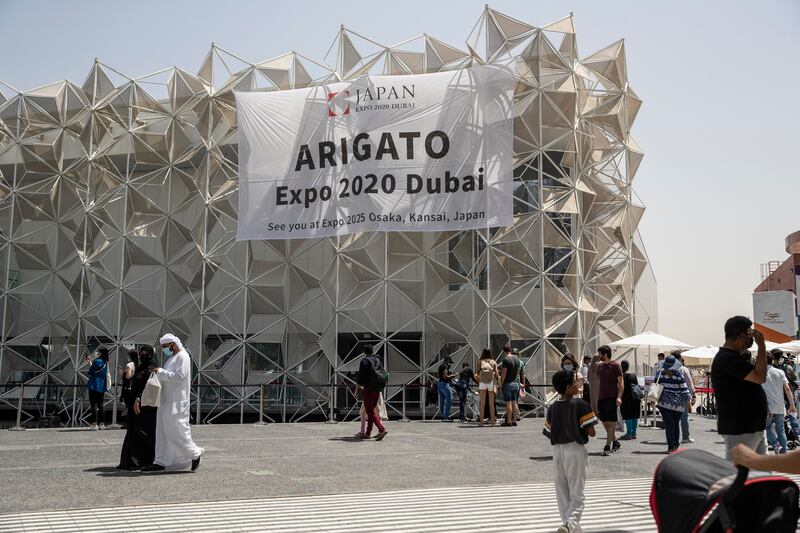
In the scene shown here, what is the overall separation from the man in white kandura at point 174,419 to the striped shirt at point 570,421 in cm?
511

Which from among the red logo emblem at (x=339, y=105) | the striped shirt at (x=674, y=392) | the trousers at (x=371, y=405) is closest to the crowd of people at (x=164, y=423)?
the trousers at (x=371, y=405)

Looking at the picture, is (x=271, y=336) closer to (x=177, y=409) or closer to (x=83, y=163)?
(x=83, y=163)

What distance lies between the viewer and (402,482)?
9.12 meters

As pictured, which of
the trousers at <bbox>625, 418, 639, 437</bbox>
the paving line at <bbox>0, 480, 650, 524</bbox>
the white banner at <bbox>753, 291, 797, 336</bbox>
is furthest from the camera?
the white banner at <bbox>753, 291, 797, 336</bbox>

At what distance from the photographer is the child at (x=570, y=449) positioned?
6.39 m

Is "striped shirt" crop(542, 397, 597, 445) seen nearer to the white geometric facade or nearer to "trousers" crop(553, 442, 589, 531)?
"trousers" crop(553, 442, 589, 531)

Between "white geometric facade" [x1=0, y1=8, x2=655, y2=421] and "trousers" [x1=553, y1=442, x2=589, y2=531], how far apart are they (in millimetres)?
14707

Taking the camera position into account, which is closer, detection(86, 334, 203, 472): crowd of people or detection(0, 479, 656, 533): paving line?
detection(0, 479, 656, 533): paving line

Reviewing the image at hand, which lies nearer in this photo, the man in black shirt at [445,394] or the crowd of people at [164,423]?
the crowd of people at [164,423]

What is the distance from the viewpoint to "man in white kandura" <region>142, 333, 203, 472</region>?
10055 mm

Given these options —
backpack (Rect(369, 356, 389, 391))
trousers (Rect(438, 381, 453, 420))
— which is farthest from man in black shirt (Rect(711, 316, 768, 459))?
trousers (Rect(438, 381, 453, 420))

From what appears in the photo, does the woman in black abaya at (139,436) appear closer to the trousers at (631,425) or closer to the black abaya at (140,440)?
the black abaya at (140,440)

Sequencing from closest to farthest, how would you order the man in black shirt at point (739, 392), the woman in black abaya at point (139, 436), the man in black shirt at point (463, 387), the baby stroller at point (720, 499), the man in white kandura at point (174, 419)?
the baby stroller at point (720, 499)
the man in black shirt at point (739, 392)
the man in white kandura at point (174, 419)
the woman in black abaya at point (139, 436)
the man in black shirt at point (463, 387)

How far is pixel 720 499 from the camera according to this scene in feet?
10.3
